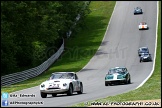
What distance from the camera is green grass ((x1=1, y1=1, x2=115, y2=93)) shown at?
60.5 m

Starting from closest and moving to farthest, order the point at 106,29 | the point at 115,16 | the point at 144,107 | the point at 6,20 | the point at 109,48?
the point at 144,107, the point at 6,20, the point at 109,48, the point at 106,29, the point at 115,16

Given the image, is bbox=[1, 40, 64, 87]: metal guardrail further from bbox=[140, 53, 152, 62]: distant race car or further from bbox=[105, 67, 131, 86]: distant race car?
bbox=[140, 53, 152, 62]: distant race car

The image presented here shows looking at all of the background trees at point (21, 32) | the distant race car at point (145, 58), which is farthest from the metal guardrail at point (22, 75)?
the distant race car at point (145, 58)

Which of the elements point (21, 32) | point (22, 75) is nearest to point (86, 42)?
point (21, 32)

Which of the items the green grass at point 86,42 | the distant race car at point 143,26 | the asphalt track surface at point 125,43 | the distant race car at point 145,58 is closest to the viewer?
the asphalt track surface at point 125,43

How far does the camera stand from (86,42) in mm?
83438

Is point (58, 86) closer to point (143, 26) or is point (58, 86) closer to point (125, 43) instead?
point (125, 43)

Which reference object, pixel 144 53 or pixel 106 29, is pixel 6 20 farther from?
→ pixel 106 29

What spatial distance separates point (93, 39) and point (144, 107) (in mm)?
69205

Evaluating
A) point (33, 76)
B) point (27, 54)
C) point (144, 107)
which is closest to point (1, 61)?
point (33, 76)

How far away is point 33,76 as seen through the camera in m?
49.9

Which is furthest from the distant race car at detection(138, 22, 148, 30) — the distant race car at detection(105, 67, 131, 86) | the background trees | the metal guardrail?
the distant race car at detection(105, 67, 131, 86)

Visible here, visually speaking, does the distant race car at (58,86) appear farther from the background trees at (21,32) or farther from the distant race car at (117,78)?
the background trees at (21,32)

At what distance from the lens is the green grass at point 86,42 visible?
2382 inches
